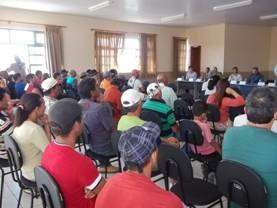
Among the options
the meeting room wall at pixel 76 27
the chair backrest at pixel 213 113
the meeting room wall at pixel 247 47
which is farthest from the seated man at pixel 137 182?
the meeting room wall at pixel 247 47

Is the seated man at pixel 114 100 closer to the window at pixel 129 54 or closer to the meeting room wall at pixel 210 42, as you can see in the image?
the window at pixel 129 54

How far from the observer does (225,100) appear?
4141 millimetres

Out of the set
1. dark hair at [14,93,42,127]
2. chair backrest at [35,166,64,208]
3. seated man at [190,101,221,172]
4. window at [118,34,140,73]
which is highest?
window at [118,34,140,73]

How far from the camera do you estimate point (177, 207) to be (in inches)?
42.7

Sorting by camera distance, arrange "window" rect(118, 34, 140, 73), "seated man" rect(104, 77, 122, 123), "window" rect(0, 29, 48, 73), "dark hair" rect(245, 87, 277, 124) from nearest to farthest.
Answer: "dark hair" rect(245, 87, 277, 124) < "seated man" rect(104, 77, 122, 123) < "window" rect(0, 29, 48, 73) < "window" rect(118, 34, 140, 73)

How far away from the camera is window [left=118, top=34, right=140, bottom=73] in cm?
1146

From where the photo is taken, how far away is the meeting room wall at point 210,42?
1245 centimetres

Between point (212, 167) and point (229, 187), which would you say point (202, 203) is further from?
point (212, 167)

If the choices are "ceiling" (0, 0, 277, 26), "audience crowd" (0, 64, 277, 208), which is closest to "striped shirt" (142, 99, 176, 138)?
"audience crowd" (0, 64, 277, 208)

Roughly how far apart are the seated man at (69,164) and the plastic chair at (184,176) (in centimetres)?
59

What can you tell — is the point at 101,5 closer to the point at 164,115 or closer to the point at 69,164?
the point at 164,115

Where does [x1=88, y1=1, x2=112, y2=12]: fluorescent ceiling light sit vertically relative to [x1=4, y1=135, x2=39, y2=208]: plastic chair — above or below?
above

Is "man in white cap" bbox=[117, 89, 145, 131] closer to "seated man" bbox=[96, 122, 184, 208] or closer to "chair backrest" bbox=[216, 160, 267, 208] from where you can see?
"chair backrest" bbox=[216, 160, 267, 208]

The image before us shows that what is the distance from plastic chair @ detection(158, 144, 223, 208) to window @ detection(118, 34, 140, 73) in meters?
9.56
